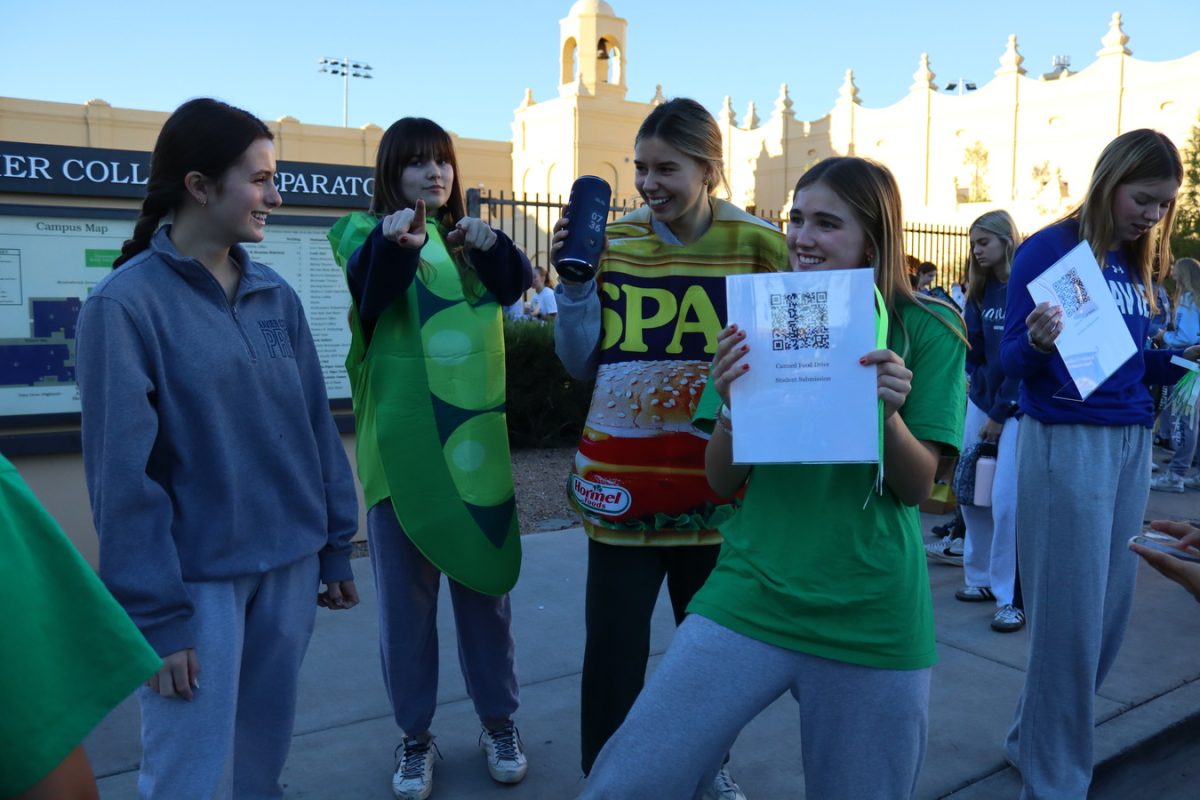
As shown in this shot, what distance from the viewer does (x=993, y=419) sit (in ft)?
17.2

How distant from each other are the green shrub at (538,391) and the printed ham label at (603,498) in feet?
21.0

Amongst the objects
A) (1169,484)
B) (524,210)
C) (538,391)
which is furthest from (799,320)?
(524,210)

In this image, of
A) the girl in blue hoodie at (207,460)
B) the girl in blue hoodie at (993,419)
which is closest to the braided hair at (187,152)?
the girl in blue hoodie at (207,460)

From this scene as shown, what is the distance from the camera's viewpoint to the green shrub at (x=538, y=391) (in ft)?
31.0

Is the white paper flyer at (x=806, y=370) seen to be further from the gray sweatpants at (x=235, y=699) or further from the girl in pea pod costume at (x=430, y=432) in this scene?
the girl in pea pod costume at (x=430, y=432)

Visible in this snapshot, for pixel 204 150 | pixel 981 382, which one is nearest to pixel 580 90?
pixel 981 382

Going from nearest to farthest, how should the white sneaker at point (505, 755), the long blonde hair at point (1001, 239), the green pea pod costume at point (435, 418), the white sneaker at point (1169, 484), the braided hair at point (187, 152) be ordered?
the braided hair at point (187, 152) < the green pea pod costume at point (435, 418) < the white sneaker at point (505, 755) < the long blonde hair at point (1001, 239) < the white sneaker at point (1169, 484)

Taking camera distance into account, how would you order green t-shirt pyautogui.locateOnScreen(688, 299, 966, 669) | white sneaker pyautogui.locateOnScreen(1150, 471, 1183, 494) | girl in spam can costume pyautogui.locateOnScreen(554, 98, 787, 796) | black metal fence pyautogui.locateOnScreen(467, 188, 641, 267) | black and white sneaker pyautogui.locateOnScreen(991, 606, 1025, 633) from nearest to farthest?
green t-shirt pyautogui.locateOnScreen(688, 299, 966, 669), girl in spam can costume pyautogui.locateOnScreen(554, 98, 787, 796), black and white sneaker pyautogui.locateOnScreen(991, 606, 1025, 633), white sneaker pyautogui.locateOnScreen(1150, 471, 1183, 494), black metal fence pyautogui.locateOnScreen(467, 188, 641, 267)

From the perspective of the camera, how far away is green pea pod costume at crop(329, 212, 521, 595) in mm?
3109

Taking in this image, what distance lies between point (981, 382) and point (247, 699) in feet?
14.7

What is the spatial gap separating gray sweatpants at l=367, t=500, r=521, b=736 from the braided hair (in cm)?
118

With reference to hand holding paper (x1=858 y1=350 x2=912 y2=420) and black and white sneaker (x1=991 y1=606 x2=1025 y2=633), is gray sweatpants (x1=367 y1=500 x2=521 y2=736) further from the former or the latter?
black and white sneaker (x1=991 y1=606 x2=1025 y2=633)

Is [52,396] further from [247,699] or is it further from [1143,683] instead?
[1143,683]

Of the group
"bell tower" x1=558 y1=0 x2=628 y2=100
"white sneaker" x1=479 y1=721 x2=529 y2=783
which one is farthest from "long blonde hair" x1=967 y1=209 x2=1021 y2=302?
"bell tower" x1=558 y1=0 x2=628 y2=100
